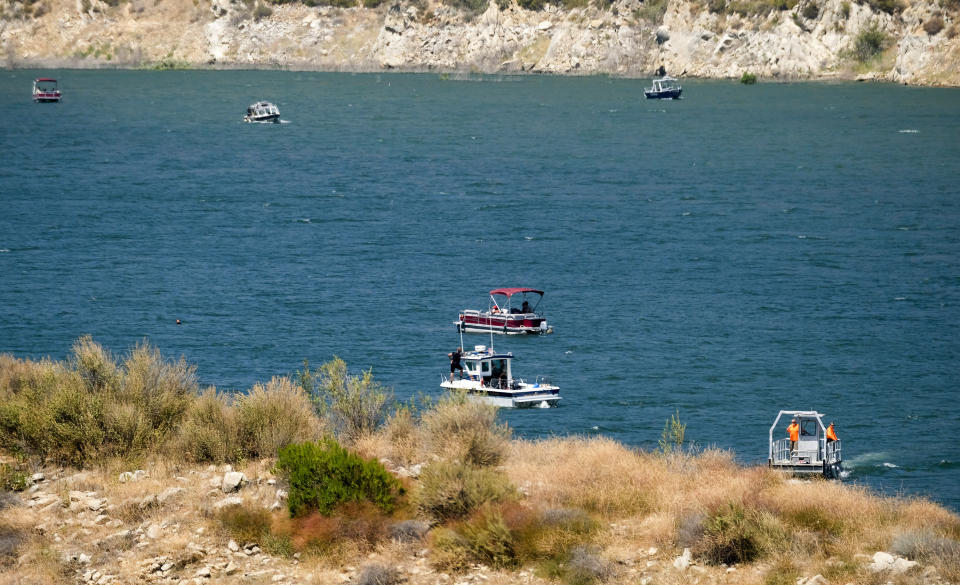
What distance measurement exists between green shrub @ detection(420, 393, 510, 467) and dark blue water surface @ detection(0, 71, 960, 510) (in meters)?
13.9

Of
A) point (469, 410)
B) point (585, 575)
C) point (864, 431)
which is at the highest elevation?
point (469, 410)

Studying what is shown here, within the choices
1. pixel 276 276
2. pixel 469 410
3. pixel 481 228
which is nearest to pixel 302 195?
pixel 481 228

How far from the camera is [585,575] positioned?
20.5 m

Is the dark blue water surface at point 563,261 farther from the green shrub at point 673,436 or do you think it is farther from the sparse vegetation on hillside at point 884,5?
the sparse vegetation on hillside at point 884,5

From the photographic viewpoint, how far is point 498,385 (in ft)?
144

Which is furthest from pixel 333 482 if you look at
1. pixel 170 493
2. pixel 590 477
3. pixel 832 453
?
pixel 832 453

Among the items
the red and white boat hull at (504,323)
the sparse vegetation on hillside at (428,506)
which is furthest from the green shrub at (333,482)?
the red and white boat hull at (504,323)

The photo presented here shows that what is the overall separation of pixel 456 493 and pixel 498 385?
21589 millimetres

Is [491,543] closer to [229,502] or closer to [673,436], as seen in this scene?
[229,502]

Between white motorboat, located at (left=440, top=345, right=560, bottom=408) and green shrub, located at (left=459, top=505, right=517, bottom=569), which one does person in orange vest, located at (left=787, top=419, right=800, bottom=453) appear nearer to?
white motorboat, located at (left=440, top=345, right=560, bottom=408)

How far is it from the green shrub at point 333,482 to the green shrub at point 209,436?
2978 mm

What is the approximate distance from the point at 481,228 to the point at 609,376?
34.1 metres

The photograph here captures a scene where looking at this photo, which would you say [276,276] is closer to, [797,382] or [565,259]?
[565,259]

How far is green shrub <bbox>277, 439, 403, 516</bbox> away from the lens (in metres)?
22.5
